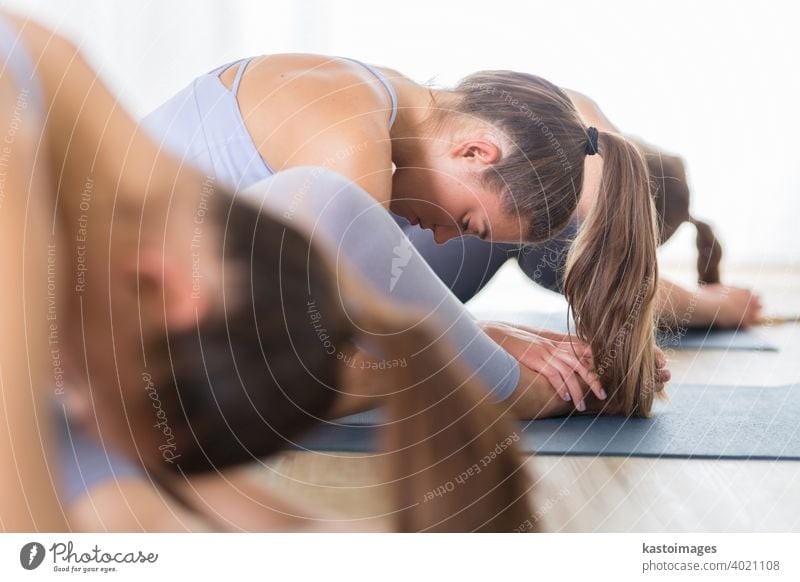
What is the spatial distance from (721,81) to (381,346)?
446 mm

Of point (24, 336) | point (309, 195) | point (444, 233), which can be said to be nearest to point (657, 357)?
point (444, 233)

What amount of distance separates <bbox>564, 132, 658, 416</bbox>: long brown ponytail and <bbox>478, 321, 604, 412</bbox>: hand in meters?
0.01

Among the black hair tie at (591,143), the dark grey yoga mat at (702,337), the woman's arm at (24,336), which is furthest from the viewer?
the dark grey yoga mat at (702,337)

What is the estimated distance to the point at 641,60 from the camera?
32.3 inches

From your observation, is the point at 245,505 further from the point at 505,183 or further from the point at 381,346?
the point at 505,183

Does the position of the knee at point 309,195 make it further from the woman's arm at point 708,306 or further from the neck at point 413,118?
the woman's arm at point 708,306

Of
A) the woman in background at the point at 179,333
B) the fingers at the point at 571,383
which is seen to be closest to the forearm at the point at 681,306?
the fingers at the point at 571,383

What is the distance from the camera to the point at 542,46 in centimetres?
80

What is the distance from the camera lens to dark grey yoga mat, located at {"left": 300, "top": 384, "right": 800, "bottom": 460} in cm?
74

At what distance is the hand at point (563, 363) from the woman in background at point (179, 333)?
0.08 m

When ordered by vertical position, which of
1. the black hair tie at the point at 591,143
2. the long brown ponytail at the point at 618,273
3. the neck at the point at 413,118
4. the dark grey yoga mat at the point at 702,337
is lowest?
the dark grey yoga mat at the point at 702,337

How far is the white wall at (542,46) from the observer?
80 cm

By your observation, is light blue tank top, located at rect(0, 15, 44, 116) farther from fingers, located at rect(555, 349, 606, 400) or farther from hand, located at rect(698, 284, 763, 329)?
hand, located at rect(698, 284, 763, 329)
